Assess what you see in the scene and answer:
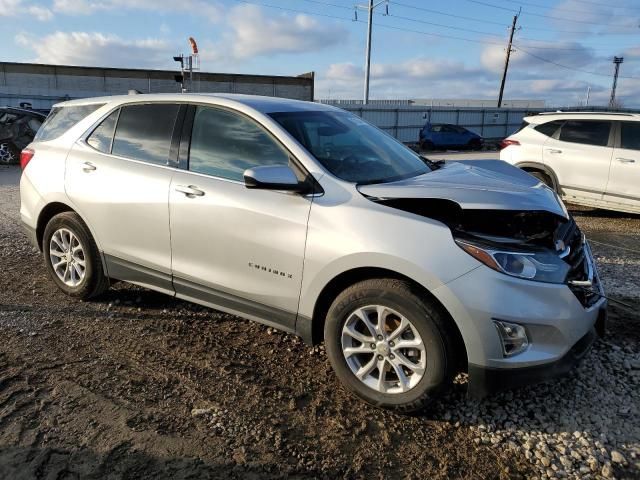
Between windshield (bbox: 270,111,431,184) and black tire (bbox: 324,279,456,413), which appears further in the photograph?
windshield (bbox: 270,111,431,184)

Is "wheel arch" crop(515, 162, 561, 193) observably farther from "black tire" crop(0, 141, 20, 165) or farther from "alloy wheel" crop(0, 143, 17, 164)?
"alloy wheel" crop(0, 143, 17, 164)

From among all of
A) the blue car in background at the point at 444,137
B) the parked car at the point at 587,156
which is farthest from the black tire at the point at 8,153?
the blue car in background at the point at 444,137

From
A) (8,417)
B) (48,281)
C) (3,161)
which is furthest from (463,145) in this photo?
(8,417)

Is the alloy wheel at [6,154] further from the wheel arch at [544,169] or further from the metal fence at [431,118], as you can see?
the metal fence at [431,118]

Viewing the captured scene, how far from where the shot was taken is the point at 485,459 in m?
2.69

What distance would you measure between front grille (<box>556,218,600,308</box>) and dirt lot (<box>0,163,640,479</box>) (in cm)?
68

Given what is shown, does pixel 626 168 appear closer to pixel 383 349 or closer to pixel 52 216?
pixel 383 349

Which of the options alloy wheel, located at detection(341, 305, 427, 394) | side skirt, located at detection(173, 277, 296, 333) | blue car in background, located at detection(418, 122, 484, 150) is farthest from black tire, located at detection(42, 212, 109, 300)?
blue car in background, located at detection(418, 122, 484, 150)

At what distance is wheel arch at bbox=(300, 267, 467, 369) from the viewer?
2.82 meters

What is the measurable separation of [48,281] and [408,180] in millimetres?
3687

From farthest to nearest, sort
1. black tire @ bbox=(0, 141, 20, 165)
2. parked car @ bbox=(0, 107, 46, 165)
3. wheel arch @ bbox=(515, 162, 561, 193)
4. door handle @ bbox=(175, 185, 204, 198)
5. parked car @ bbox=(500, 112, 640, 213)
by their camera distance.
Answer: black tire @ bbox=(0, 141, 20, 165)
parked car @ bbox=(0, 107, 46, 165)
wheel arch @ bbox=(515, 162, 561, 193)
parked car @ bbox=(500, 112, 640, 213)
door handle @ bbox=(175, 185, 204, 198)

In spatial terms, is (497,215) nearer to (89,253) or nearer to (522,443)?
(522,443)

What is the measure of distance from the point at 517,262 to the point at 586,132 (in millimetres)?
7017

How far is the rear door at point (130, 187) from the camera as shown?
12.6ft
